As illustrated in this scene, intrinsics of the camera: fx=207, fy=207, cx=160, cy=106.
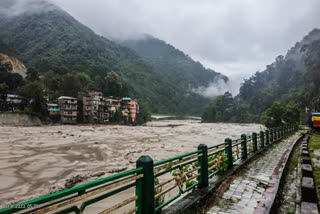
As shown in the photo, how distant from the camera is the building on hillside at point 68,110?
5262 cm

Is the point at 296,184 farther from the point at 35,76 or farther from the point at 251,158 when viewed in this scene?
the point at 35,76

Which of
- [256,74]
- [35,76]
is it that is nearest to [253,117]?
[256,74]

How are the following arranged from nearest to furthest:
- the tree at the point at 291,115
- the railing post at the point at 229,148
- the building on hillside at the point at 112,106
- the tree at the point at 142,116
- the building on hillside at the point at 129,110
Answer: the railing post at the point at 229,148
the tree at the point at 291,115
the building on hillside at the point at 112,106
the building on hillside at the point at 129,110
the tree at the point at 142,116

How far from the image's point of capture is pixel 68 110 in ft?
175

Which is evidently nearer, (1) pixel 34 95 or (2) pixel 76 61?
(1) pixel 34 95

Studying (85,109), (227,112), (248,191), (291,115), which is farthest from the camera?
(227,112)

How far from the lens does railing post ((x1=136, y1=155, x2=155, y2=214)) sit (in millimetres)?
3215

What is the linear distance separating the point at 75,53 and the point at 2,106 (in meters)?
61.9

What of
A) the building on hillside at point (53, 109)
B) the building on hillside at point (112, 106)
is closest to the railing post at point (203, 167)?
the building on hillside at point (53, 109)

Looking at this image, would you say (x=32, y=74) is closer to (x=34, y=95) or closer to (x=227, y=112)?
(x=34, y=95)

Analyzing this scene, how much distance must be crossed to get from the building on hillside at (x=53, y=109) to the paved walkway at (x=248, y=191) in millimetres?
53847

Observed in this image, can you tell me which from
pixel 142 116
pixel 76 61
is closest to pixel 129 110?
pixel 142 116

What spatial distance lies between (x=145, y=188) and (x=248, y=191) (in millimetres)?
3408

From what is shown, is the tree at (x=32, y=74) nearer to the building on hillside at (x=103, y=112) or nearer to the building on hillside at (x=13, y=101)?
the building on hillside at (x=13, y=101)
